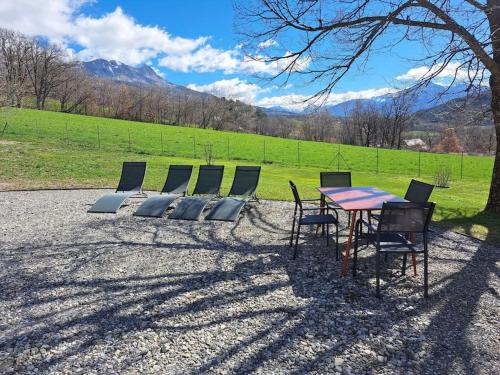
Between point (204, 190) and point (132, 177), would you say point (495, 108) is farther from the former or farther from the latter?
point (132, 177)

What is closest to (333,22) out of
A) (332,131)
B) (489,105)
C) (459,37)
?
(459,37)

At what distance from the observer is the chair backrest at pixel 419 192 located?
5.90 metres

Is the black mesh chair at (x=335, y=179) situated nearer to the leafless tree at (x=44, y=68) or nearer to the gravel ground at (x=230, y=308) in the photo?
the gravel ground at (x=230, y=308)

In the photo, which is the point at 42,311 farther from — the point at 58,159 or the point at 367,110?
the point at 367,110

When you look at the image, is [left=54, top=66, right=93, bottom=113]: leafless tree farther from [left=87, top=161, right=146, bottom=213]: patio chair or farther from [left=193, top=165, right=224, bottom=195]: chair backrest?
[left=193, top=165, right=224, bottom=195]: chair backrest

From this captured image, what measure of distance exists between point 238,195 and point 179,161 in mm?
12118

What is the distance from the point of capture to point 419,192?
6.23 m

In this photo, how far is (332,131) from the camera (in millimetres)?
64750

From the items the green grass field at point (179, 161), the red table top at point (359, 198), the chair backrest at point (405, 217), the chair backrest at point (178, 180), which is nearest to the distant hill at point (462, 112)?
the green grass field at point (179, 161)

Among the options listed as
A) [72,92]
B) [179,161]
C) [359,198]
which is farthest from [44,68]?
[359,198]

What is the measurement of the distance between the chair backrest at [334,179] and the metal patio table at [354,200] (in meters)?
0.81

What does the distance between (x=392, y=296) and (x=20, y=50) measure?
66350 millimetres

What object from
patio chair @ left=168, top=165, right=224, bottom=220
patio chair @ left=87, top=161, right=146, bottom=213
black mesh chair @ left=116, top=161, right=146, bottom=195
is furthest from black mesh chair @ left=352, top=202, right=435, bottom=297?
black mesh chair @ left=116, top=161, right=146, bottom=195

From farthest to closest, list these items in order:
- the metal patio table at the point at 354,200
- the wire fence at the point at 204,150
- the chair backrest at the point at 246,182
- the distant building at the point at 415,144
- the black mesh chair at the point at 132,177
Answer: the distant building at the point at 415,144
the wire fence at the point at 204,150
the black mesh chair at the point at 132,177
the chair backrest at the point at 246,182
the metal patio table at the point at 354,200
